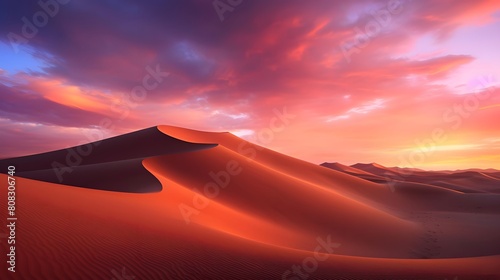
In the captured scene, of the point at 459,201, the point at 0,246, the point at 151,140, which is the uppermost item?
the point at 151,140

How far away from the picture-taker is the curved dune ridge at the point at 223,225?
643cm

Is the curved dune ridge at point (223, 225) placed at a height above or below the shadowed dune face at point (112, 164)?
below

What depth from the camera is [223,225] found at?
13.2 m

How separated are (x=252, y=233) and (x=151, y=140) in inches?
1064

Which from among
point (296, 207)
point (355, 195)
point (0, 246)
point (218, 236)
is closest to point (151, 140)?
point (296, 207)

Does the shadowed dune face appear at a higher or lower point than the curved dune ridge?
higher

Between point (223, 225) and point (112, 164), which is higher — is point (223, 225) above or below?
below

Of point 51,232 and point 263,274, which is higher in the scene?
point 51,232

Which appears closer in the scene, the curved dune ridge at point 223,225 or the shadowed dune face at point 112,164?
the curved dune ridge at point 223,225

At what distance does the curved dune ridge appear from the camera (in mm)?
6426

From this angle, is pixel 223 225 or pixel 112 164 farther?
pixel 112 164

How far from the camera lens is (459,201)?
36250 mm

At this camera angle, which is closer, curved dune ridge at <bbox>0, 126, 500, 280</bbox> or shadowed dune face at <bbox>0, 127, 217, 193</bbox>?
curved dune ridge at <bbox>0, 126, 500, 280</bbox>

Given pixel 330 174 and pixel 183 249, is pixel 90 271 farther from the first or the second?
pixel 330 174
